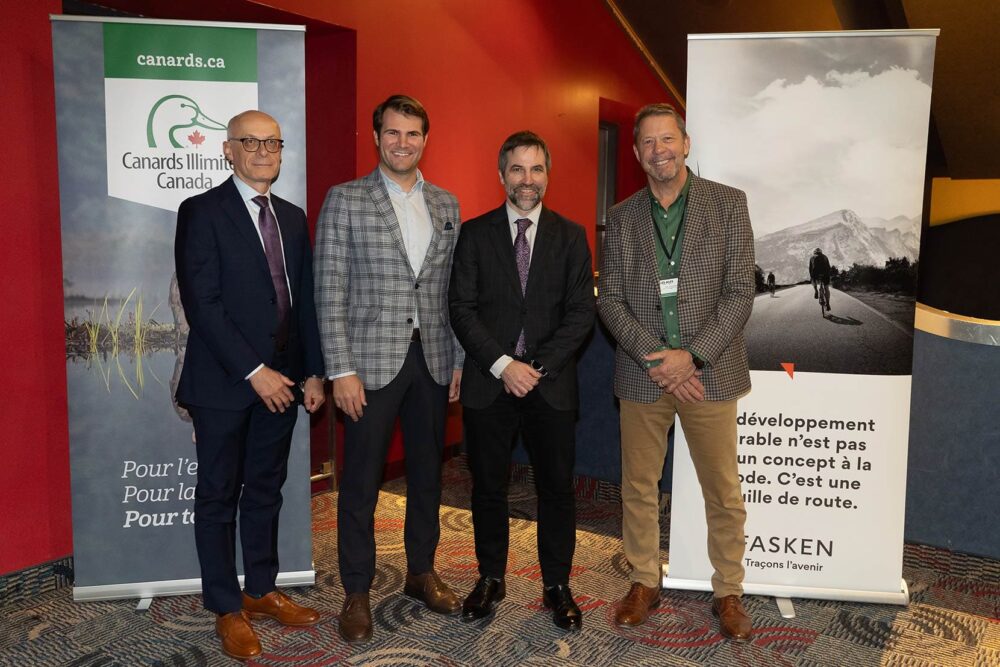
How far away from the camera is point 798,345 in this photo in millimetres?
3139

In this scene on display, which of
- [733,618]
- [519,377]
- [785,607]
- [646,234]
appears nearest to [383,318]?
[519,377]

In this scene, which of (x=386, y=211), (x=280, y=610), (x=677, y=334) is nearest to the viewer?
(x=386, y=211)

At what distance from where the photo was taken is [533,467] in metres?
2.92

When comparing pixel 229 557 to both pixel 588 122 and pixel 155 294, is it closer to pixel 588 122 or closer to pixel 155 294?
pixel 155 294

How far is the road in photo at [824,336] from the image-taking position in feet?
10.1

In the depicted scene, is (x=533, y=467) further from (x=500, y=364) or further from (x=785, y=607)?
(x=785, y=607)

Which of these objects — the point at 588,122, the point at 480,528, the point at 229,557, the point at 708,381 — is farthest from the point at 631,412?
the point at 588,122

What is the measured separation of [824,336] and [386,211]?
70.3 inches

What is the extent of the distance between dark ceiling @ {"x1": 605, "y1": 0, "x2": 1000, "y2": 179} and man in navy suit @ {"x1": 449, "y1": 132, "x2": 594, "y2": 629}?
4397 mm

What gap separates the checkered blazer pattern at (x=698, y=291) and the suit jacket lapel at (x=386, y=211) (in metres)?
0.79

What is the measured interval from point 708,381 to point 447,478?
2.46 meters

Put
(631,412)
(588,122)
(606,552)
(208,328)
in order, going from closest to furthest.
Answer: (208,328) < (631,412) < (606,552) < (588,122)

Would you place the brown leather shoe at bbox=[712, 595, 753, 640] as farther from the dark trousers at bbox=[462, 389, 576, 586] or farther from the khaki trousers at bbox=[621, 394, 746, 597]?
the dark trousers at bbox=[462, 389, 576, 586]

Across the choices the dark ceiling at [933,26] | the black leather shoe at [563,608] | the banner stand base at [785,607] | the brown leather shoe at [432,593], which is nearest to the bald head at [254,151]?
the brown leather shoe at [432,593]
